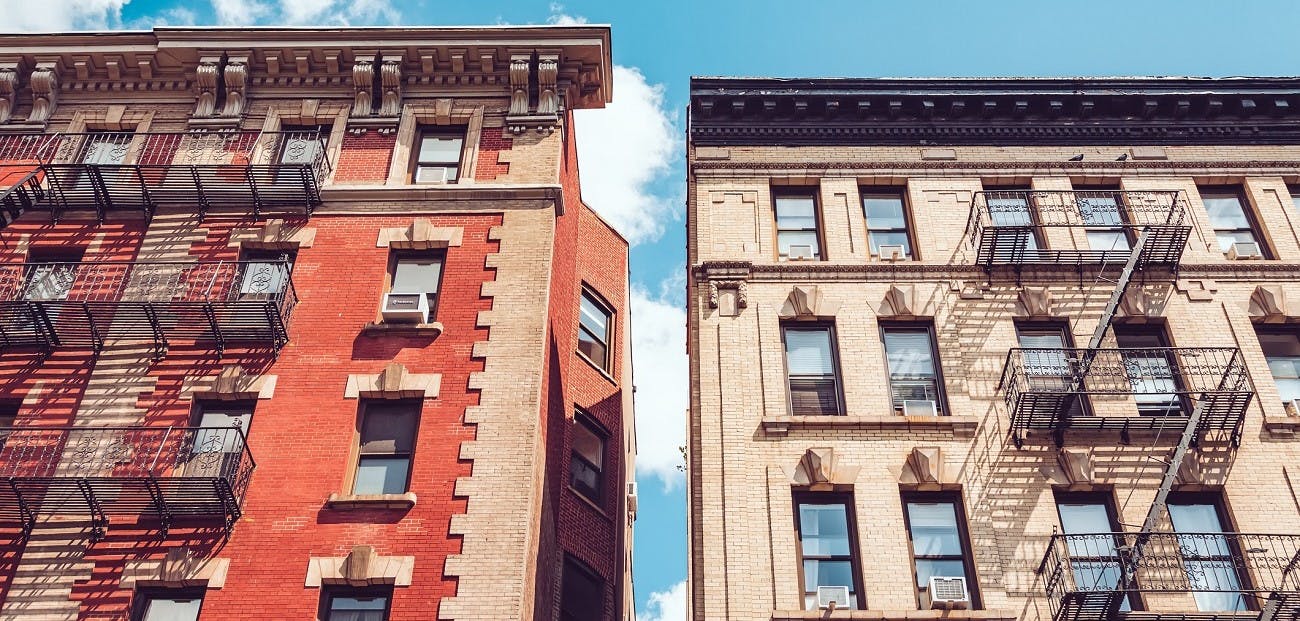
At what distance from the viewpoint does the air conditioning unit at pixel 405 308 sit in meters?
19.3

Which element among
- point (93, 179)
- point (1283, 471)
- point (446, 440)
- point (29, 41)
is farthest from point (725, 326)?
point (29, 41)

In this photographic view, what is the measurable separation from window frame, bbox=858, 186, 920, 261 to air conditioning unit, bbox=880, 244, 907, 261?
0.22ft

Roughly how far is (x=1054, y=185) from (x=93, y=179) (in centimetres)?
1794

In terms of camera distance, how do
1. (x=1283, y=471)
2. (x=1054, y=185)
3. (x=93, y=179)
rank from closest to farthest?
1. (x=1283, y=471)
2. (x=93, y=179)
3. (x=1054, y=185)

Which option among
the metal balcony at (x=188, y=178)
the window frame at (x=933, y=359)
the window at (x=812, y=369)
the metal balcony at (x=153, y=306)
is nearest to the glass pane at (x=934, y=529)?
the window frame at (x=933, y=359)

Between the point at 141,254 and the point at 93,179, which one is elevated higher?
the point at 93,179

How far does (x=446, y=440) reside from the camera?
17.9 metres

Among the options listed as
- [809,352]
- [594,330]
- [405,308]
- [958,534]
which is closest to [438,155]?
[405,308]

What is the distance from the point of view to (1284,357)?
64.9ft

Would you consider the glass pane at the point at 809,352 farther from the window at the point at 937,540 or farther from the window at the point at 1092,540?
the window at the point at 1092,540

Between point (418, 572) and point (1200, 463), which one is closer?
point (418, 572)

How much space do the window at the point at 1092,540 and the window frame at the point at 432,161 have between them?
484 inches

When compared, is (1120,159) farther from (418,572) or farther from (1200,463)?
A: (418,572)

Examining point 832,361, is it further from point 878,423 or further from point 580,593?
point 580,593
